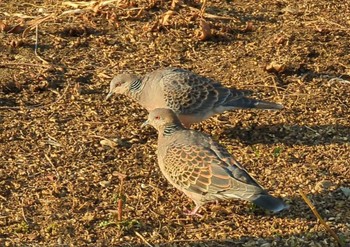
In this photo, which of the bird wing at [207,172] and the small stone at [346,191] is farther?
the small stone at [346,191]

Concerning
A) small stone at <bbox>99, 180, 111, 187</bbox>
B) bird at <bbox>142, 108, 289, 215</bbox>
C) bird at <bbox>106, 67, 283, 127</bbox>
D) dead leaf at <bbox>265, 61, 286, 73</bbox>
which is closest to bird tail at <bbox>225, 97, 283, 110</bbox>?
bird at <bbox>106, 67, 283, 127</bbox>

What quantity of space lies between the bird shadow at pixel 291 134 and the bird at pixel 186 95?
25cm

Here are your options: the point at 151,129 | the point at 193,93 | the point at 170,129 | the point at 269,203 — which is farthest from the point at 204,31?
the point at 269,203

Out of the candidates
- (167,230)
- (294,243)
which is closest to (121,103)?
(167,230)

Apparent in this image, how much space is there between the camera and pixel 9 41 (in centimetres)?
838

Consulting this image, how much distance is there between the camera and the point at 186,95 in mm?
7078

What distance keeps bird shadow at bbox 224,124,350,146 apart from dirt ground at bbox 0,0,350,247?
2cm

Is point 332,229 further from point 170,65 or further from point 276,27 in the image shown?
point 276,27

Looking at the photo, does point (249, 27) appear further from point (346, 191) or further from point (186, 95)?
point (346, 191)

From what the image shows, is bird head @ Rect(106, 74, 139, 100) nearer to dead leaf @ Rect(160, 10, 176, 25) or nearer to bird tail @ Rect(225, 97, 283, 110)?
bird tail @ Rect(225, 97, 283, 110)

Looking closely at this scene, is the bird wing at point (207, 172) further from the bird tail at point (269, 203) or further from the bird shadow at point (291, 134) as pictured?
the bird shadow at point (291, 134)

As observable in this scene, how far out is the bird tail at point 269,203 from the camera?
550 centimetres

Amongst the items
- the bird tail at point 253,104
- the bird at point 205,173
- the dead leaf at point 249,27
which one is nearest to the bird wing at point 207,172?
Answer: the bird at point 205,173

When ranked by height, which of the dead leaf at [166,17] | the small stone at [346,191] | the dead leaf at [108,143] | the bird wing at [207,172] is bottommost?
the dead leaf at [108,143]
